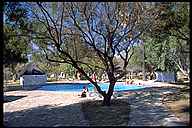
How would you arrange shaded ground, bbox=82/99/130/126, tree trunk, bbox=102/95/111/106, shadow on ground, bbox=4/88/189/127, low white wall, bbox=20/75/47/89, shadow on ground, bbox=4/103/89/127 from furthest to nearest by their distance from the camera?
1. low white wall, bbox=20/75/47/89
2. tree trunk, bbox=102/95/111/106
3. shaded ground, bbox=82/99/130/126
4. shadow on ground, bbox=4/103/89/127
5. shadow on ground, bbox=4/88/189/127

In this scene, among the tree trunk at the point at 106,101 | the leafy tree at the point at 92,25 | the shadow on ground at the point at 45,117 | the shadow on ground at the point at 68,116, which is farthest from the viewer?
the tree trunk at the point at 106,101

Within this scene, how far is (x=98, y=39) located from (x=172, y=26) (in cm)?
335

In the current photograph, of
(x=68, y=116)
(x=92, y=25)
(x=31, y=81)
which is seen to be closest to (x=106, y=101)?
(x=68, y=116)

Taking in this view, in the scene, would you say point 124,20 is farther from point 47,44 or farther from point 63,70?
point 63,70

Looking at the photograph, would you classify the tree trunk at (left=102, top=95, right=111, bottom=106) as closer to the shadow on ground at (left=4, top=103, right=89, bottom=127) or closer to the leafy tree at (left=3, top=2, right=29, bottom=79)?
the shadow on ground at (left=4, top=103, right=89, bottom=127)

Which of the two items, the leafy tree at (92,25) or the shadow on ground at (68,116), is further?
the leafy tree at (92,25)

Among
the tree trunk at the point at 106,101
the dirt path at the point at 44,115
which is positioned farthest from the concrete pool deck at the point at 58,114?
the tree trunk at the point at 106,101

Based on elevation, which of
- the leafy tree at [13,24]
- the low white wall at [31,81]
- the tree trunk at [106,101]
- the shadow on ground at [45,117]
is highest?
the leafy tree at [13,24]

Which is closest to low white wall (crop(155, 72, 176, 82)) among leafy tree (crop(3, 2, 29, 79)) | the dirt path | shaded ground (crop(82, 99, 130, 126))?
shaded ground (crop(82, 99, 130, 126))

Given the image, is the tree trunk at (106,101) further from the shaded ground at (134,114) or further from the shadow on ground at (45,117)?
the shadow on ground at (45,117)

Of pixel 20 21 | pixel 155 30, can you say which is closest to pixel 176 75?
pixel 155 30

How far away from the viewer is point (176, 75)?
2888 cm

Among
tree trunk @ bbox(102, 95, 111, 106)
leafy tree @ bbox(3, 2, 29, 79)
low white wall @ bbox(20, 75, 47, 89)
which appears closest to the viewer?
leafy tree @ bbox(3, 2, 29, 79)

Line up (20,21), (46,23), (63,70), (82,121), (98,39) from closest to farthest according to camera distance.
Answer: (82,121), (20,21), (46,23), (98,39), (63,70)
